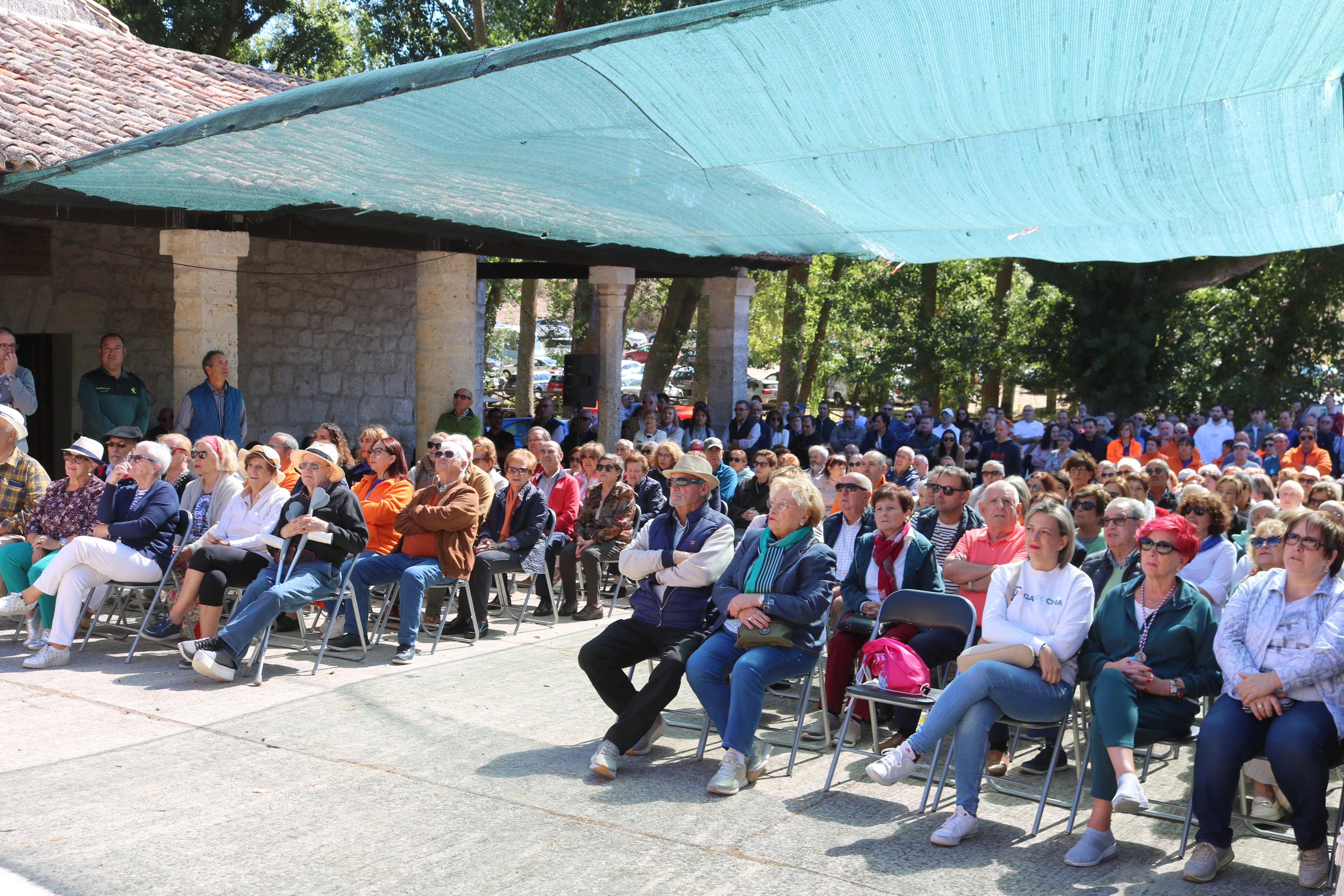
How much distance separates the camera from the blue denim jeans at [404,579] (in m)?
6.65

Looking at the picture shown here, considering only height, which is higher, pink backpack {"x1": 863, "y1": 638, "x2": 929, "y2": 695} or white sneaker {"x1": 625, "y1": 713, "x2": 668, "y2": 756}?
pink backpack {"x1": 863, "y1": 638, "x2": 929, "y2": 695}

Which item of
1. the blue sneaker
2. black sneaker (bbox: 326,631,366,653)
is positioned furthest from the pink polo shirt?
the blue sneaker

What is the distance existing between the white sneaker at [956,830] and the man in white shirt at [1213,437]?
12.9 meters

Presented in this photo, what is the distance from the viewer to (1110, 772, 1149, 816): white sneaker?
3934 mm

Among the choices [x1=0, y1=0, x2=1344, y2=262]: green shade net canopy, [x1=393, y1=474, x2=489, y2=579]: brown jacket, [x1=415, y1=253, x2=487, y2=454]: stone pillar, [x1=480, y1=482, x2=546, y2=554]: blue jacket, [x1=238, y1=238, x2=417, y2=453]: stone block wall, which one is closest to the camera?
[x1=0, y1=0, x2=1344, y2=262]: green shade net canopy

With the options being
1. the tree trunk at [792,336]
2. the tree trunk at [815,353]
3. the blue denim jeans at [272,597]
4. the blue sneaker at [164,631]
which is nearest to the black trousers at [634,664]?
the blue denim jeans at [272,597]

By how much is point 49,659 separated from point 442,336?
6.83 metres

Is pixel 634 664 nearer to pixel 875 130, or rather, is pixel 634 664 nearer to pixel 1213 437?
pixel 875 130

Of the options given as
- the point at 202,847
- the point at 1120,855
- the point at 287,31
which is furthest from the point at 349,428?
the point at 287,31

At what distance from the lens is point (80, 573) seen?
6.48m

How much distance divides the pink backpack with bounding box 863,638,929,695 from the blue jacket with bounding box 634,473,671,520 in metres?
3.74

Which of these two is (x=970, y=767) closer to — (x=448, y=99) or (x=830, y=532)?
(x=830, y=532)

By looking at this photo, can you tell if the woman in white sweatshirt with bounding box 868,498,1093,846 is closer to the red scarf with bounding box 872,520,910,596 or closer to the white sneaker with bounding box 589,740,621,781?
the red scarf with bounding box 872,520,910,596

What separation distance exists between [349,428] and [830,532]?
931 cm
